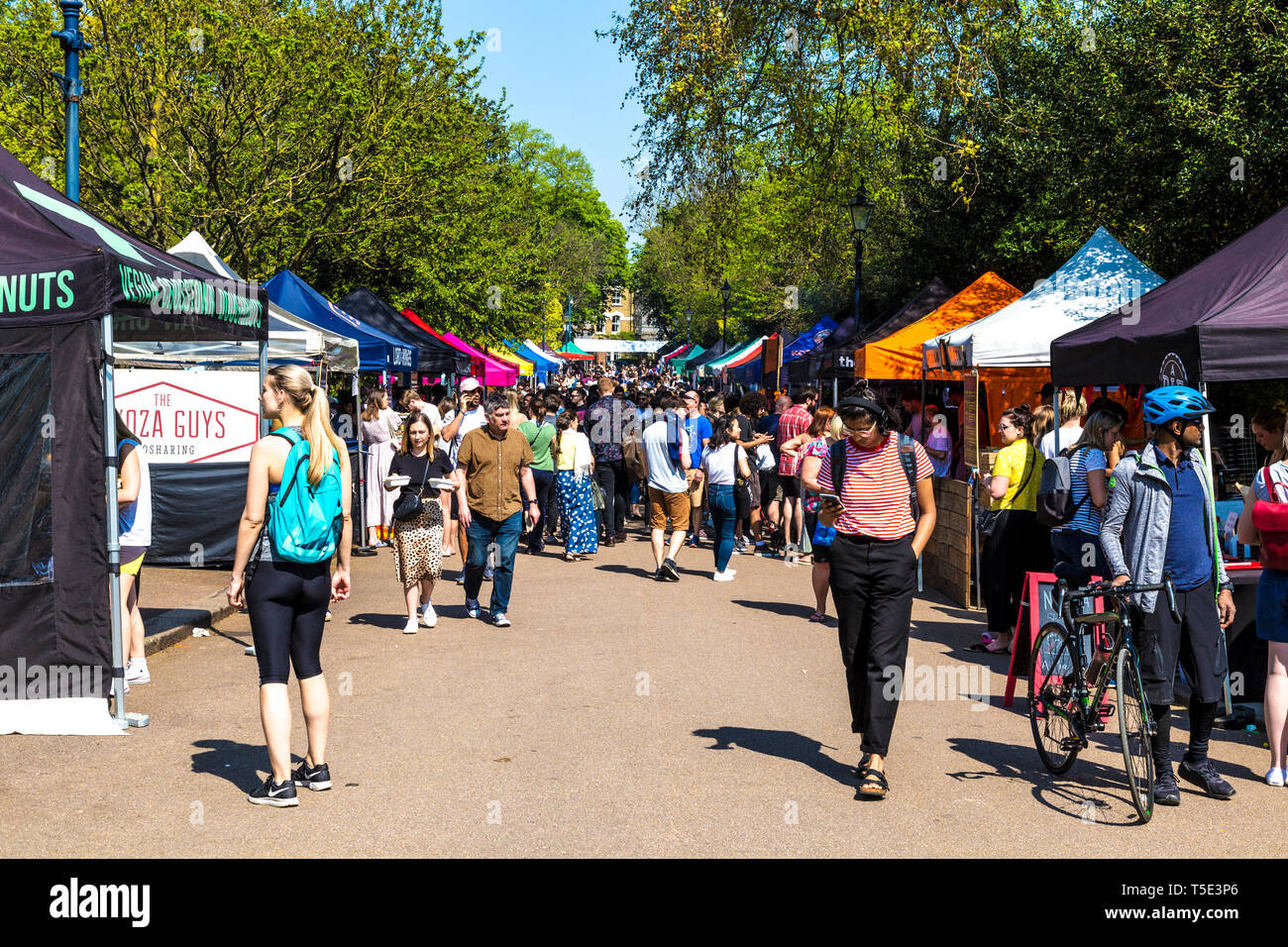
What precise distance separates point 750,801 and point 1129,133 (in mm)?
13539

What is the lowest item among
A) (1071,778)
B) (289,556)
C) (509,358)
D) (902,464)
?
(1071,778)

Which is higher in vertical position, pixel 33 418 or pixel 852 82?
pixel 852 82

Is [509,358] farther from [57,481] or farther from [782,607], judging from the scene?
[57,481]

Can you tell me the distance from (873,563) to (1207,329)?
9.55ft

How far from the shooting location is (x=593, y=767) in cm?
633

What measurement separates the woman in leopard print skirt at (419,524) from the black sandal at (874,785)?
5.16 meters

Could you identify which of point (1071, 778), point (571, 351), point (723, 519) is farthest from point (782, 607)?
point (571, 351)

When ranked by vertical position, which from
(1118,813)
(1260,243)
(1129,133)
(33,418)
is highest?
(1129,133)

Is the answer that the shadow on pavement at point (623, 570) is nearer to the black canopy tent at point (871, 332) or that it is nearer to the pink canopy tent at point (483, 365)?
the black canopy tent at point (871, 332)

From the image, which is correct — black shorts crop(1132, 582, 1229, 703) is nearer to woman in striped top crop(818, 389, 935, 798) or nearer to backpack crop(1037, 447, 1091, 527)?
woman in striped top crop(818, 389, 935, 798)

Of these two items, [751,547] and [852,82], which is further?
[852,82]
